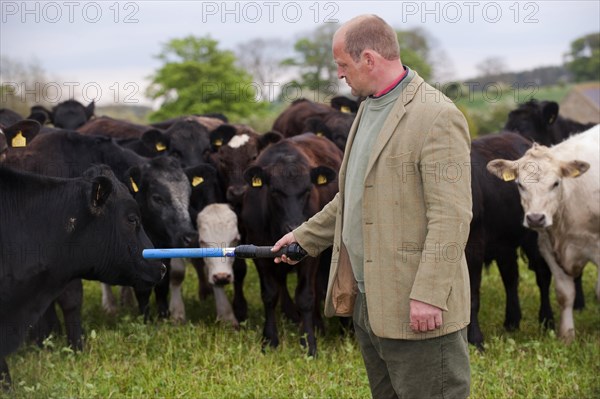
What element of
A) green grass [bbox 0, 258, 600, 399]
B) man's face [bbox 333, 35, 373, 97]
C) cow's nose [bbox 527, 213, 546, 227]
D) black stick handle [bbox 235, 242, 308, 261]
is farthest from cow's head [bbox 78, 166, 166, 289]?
cow's nose [bbox 527, 213, 546, 227]

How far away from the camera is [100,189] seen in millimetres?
4836

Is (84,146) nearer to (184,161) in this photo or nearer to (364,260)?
(184,161)

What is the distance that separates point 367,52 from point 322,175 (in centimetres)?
406

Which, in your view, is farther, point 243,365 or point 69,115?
point 69,115

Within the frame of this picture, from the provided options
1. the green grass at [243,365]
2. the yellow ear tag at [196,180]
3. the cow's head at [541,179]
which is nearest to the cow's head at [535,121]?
the green grass at [243,365]

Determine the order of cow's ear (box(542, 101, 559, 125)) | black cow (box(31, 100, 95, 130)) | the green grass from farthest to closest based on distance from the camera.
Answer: black cow (box(31, 100, 95, 130))
cow's ear (box(542, 101, 559, 125))
the green grass

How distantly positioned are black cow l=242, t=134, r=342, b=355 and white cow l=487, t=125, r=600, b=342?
1617 millimetres

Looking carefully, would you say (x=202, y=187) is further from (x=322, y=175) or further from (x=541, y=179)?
(x=541, y=179)

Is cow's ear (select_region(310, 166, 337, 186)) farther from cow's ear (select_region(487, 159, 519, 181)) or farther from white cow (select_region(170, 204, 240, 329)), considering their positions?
cow's ear (select_region(487, 159, 519, 181))

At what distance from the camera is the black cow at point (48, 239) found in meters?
4.78

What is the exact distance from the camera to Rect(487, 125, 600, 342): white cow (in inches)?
280

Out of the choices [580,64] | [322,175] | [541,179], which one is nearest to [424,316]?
[322,175]

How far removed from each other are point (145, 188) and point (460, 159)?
482cm

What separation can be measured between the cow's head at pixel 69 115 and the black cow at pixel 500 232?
6876 millimetres
